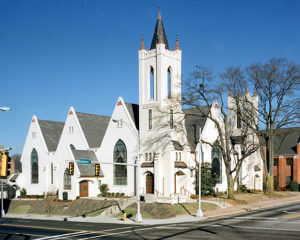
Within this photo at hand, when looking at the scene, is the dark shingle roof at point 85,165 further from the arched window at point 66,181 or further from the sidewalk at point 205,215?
the sidewalk at point 205,215

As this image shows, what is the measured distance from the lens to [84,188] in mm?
49625

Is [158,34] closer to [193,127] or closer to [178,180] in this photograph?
[193,127]

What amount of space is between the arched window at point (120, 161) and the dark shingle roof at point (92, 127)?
5234 millimetres

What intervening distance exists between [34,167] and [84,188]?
13749 millimetres

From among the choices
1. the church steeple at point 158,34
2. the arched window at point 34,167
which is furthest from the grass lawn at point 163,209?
the arched window at point 34,167

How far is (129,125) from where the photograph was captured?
161 feet

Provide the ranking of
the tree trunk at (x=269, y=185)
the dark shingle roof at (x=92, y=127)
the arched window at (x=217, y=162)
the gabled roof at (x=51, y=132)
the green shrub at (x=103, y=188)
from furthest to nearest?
the gabled roof at (x=51, y=132)
the dark shingle roof at (x=92, y=127)
the arched window at (x=217, y=162)
the tree trunk at (x=269, y=185)
the green shrub at (x=103, y=188)

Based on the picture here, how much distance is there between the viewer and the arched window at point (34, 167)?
193ft

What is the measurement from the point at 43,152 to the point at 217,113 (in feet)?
87.6

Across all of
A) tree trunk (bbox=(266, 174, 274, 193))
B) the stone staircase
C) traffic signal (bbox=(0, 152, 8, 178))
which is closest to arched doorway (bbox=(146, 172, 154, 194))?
the stone staircase

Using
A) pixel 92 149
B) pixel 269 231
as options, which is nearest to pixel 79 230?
pixel 269 231

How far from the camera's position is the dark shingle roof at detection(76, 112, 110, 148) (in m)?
55.0

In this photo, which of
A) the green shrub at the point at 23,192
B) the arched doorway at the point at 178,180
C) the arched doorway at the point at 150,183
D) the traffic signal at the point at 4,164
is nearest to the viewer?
the traffic signal at the point at 4,164

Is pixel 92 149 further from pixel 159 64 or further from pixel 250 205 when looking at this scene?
pixel 250 205
